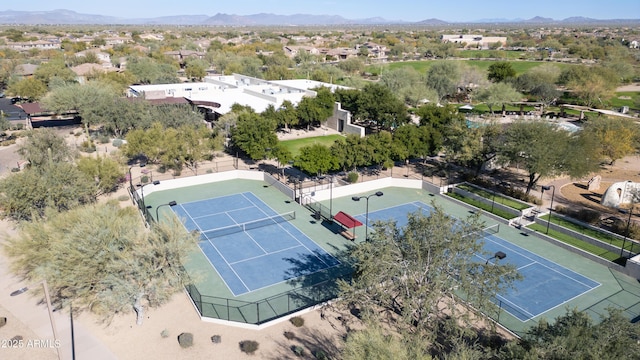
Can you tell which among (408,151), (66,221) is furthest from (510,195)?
(66,221)

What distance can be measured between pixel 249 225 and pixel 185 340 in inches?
568

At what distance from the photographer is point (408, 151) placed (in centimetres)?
4472

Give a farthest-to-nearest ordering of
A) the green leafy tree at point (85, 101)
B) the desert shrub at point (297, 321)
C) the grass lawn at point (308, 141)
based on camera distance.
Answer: the grass lawn at point (308, 141), the green leafy tree at point (85, 101), the desert shrub at point (297, 321)

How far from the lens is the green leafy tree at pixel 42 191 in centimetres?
2970

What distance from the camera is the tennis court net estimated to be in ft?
107

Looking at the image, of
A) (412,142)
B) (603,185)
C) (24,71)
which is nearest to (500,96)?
(603,185)

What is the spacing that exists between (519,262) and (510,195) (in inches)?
485

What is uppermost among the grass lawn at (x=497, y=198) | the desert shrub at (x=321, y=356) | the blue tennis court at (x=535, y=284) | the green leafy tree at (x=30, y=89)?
the green leafy tree at (x=30, y=89)

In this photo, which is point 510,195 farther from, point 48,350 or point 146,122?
point 146,122

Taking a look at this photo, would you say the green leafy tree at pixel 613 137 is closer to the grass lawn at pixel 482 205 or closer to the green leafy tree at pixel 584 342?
the grass lawn at pixel 482 205

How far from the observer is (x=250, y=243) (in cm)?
3141

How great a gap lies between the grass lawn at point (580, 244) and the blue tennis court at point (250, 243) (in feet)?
57.9

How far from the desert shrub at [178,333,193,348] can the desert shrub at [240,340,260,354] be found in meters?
2.48

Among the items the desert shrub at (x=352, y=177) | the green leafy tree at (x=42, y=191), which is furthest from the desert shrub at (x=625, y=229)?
the green leafy tree at (x=42, y=191)
